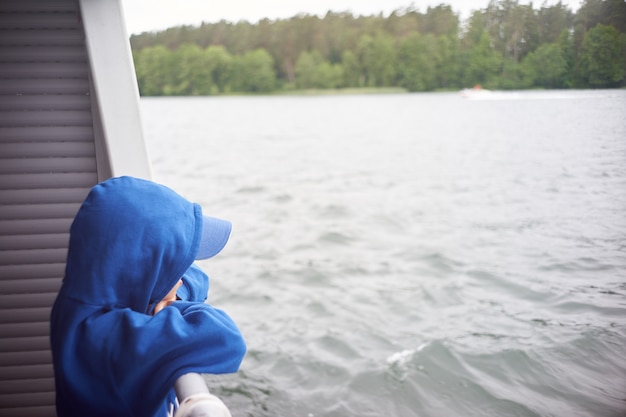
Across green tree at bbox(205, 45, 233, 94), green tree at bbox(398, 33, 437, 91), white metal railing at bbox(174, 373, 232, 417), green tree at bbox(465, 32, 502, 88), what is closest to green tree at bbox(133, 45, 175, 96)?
green tree at bbox(205, 45, 233, 94)

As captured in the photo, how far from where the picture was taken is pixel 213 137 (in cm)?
2236

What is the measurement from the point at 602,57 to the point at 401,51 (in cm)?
635

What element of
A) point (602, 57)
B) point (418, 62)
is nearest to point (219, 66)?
point (418, 62)

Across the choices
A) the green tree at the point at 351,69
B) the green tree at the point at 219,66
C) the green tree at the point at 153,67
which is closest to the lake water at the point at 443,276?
the green tree at the point at 351,69

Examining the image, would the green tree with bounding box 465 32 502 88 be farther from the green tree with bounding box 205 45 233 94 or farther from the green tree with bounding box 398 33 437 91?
the green tree with bounding box 205 45 233 94

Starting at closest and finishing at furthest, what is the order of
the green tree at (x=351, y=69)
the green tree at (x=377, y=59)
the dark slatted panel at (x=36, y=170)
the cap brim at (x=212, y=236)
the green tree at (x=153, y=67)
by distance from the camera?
the cap brim at (x=212, y=236)
the dark slatted panel at (x=36, y=170)
the green tree at (x=377, y=59)
the green tree at (x=351, y=69)
the green tree at (x=153, y=67)

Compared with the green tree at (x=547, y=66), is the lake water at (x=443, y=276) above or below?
below

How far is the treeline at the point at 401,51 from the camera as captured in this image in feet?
12.7

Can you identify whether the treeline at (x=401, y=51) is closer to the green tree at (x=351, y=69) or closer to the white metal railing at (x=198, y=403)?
the green tree at (x=351, y=69)

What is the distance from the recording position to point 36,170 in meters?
1.54

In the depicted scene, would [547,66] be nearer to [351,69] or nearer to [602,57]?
[602,57]

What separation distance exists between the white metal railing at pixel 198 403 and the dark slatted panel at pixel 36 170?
1.09 metres

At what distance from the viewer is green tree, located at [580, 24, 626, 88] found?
12.2 feet

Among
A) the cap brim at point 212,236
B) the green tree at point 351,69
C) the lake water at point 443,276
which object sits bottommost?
the lake water at point 443,276
